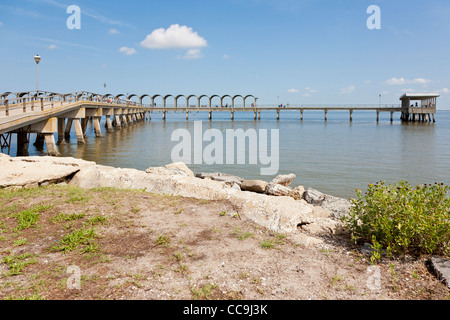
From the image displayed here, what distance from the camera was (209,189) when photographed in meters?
→ 7.77

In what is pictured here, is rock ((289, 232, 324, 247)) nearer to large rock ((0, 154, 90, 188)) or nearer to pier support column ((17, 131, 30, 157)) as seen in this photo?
large rock ((0, 154, 90, 188))

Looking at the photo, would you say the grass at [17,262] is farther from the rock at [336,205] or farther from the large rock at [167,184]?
the rock at [336,205]

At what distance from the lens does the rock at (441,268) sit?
156 inches

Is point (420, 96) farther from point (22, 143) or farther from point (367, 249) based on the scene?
point (367, 249)

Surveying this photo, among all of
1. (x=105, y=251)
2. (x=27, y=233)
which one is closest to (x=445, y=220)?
(x=105, y=251)

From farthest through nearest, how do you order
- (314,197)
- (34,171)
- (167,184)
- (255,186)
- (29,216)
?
1. (255,186)
2. (314,197)
3. (34,171)
4. (167,184)
5. (29,216)

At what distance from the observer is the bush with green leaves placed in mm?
4574

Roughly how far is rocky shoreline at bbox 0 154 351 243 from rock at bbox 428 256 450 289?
1693 mm

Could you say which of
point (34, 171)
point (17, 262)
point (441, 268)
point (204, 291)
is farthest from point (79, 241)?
point (441, 268)

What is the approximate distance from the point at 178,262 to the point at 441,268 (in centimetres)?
347

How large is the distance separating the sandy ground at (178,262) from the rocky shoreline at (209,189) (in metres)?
0.49

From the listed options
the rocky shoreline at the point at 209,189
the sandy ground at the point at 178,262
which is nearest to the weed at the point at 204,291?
the sandy ground at the point at 178,262

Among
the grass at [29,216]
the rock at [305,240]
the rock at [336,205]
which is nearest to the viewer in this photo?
the rock at [305,240]
